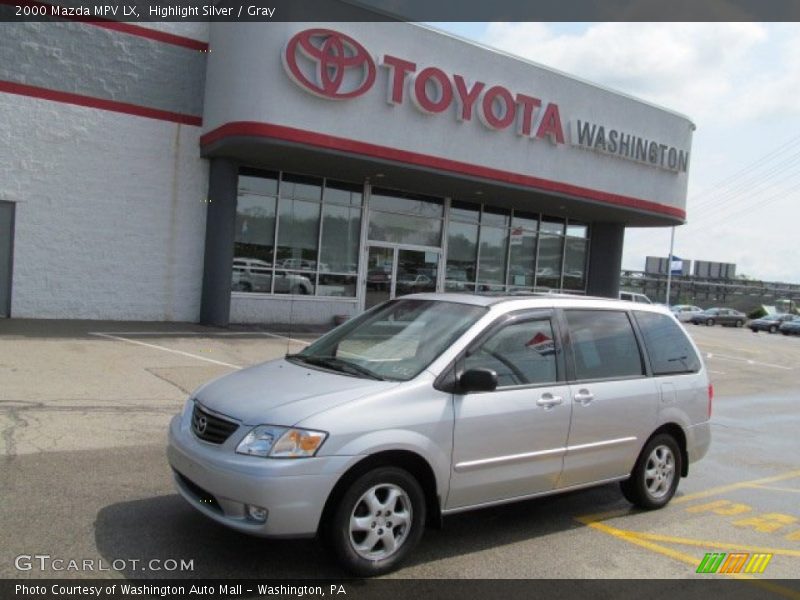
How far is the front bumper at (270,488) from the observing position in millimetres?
3709


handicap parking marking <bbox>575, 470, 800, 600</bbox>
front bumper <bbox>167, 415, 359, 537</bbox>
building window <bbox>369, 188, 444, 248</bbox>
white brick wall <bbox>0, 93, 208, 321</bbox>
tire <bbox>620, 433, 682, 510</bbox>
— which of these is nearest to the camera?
front bumper <bbox>167, 415, 359, 537</bbox>

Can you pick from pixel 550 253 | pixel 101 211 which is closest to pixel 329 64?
pixel 101 211

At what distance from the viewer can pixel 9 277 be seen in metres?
13.5

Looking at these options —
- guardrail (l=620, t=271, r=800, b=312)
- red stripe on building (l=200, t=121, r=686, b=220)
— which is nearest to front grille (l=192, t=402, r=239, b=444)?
red stripe on building (l=200, t=121, r=686, b=220)

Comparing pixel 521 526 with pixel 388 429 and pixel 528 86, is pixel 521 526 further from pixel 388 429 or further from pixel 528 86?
pixel 528 86

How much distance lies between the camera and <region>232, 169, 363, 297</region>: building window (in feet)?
51.9

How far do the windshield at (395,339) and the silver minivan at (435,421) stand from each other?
15 millimetres

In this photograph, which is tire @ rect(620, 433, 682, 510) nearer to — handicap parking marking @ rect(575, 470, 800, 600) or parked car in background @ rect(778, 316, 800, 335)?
handicap parking marking @ rect(575, 470, 800, 600)

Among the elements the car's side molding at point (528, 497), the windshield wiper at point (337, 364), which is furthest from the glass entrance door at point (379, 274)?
the car's side molding at point (528, 497)

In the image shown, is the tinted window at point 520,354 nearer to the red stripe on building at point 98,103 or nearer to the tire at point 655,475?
the tire at point 655,475

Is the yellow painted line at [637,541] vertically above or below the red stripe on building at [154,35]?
below

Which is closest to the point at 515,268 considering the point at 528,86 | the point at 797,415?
the point at 528,86

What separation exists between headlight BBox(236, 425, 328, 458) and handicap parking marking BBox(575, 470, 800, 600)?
2498 millimetres

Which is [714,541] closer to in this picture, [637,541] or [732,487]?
[637,541]
